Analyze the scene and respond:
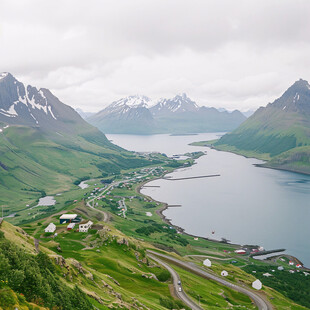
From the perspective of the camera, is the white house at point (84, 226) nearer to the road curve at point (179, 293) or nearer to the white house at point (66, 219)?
the white house at point (66, 219)

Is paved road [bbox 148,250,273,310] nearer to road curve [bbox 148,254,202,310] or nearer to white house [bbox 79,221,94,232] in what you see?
road curve [bbox 148,254,202,310]

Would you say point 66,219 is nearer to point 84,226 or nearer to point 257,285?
point 84,226

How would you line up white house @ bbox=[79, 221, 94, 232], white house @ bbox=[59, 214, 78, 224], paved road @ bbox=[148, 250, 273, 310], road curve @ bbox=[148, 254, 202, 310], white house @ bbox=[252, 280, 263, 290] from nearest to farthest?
road curve @ bbox=[148, 254, 202, 310], paved road @ bbox=[148, 250, 273, 310], white house @ bbox=[252, 280, 263, 290], white house @ bbox=[79, 221, 94, 232], white house @ bbox=[59, 214, 78, 224]

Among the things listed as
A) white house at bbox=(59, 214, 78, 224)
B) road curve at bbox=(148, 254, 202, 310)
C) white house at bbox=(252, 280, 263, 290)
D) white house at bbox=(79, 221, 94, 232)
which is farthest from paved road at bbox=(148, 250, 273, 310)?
white house at bbox=(59, 214, 78, 224)

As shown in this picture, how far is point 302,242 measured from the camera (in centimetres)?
16075

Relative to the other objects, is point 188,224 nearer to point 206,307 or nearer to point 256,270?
point 256,270

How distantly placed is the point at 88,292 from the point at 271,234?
484ft

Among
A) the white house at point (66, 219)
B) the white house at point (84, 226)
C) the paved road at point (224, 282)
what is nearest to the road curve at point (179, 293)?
the paved road at point (224, 282)

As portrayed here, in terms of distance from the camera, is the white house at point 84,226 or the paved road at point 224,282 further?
the white house at point 84,226

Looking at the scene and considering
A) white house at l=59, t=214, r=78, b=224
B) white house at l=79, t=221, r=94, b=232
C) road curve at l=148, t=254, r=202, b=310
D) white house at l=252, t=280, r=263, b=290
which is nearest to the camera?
road curve at l=148, t=254, r=202, b=310

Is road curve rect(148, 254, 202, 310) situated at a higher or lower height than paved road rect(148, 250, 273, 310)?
higher

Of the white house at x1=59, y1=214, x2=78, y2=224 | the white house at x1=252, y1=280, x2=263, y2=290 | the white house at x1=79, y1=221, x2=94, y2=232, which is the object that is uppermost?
the white house at x1=79, y1=221, x2=94, y2=232

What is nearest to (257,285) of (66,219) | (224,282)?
(224,282)

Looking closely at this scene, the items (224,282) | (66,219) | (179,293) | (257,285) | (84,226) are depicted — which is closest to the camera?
(179,293)
